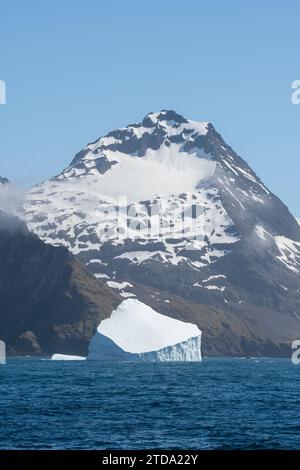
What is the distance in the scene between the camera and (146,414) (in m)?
111

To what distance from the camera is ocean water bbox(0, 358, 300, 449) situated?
8806cm

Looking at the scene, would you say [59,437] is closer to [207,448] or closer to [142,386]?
[207,448]

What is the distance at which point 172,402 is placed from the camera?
129625 mm

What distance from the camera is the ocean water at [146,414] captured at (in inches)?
3467

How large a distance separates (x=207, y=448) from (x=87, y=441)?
397 inches
